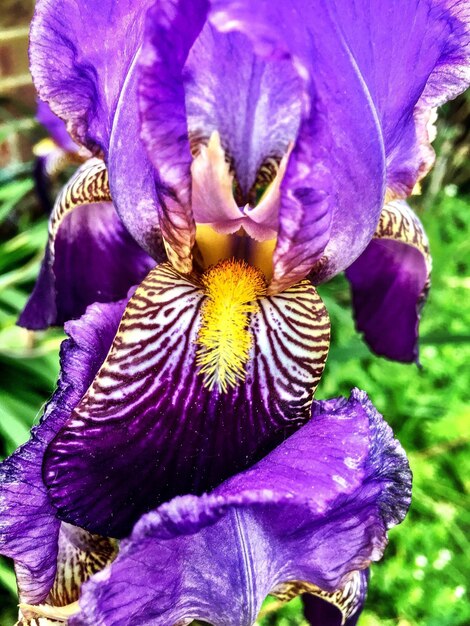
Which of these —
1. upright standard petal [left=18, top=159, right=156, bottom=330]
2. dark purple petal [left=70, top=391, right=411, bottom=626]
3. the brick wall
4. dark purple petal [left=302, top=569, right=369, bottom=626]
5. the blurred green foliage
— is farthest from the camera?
the brick wall

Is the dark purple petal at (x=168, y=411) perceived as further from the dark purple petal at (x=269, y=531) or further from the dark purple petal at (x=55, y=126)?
the dark purple petal at (x=55, y=126)

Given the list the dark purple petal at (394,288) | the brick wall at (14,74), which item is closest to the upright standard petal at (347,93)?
the dark purple petal at (394,288)

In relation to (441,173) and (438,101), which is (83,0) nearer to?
(438,101)

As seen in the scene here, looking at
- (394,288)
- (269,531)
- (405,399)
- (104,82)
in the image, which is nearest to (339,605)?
(269,531)

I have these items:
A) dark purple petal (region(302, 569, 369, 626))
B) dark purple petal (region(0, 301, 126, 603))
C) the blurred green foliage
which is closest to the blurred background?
the blurred green foliage

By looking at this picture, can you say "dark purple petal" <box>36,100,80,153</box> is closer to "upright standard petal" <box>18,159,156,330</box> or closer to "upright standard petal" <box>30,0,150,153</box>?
"upright standard petal" <box>18,159,156,330</box>

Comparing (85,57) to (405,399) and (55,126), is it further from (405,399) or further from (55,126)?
(405,399)
